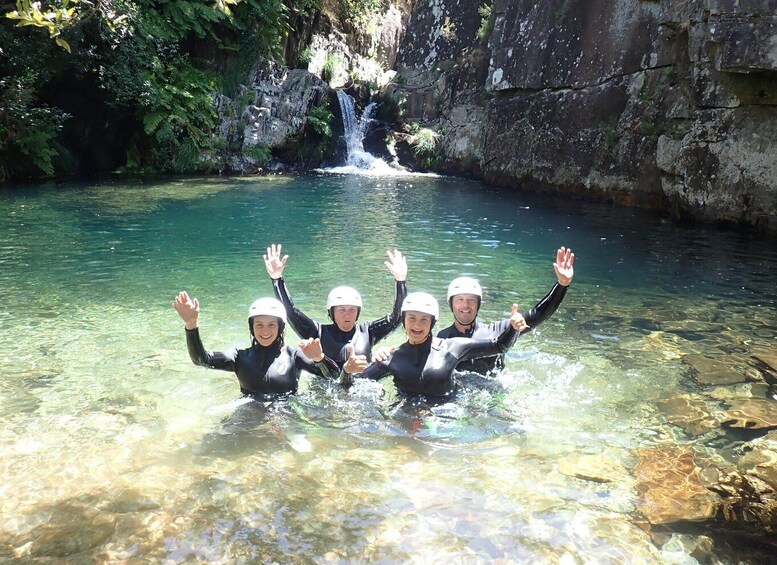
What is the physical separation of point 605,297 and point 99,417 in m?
6.64

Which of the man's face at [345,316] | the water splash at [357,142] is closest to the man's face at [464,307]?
the man's face at [345,316]

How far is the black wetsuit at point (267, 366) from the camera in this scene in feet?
17.1

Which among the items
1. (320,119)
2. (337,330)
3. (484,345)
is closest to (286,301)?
(337,330)

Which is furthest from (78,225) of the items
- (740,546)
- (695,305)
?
(740,546)

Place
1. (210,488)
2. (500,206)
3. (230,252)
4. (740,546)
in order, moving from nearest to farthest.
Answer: (740,546) < (210,488) < (230,252) < (500,206)

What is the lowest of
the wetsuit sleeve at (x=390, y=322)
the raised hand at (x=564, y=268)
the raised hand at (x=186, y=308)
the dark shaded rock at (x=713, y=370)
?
the dark shaded rock at (x=713, y=370)

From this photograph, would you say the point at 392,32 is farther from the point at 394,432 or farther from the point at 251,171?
the point at 394,432

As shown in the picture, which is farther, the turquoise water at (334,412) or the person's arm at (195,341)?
the person's arm at (195,341)

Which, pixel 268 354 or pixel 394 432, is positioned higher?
pixel 268 354

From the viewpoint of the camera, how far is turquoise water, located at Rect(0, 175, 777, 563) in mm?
3668

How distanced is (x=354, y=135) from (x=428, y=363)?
2313 cm

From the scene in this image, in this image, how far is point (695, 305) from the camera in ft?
27.6

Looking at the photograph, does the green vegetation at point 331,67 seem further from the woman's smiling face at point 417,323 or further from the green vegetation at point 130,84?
the woman's smiling face at point 417,323

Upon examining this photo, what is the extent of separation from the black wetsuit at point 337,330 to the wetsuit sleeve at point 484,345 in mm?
755
